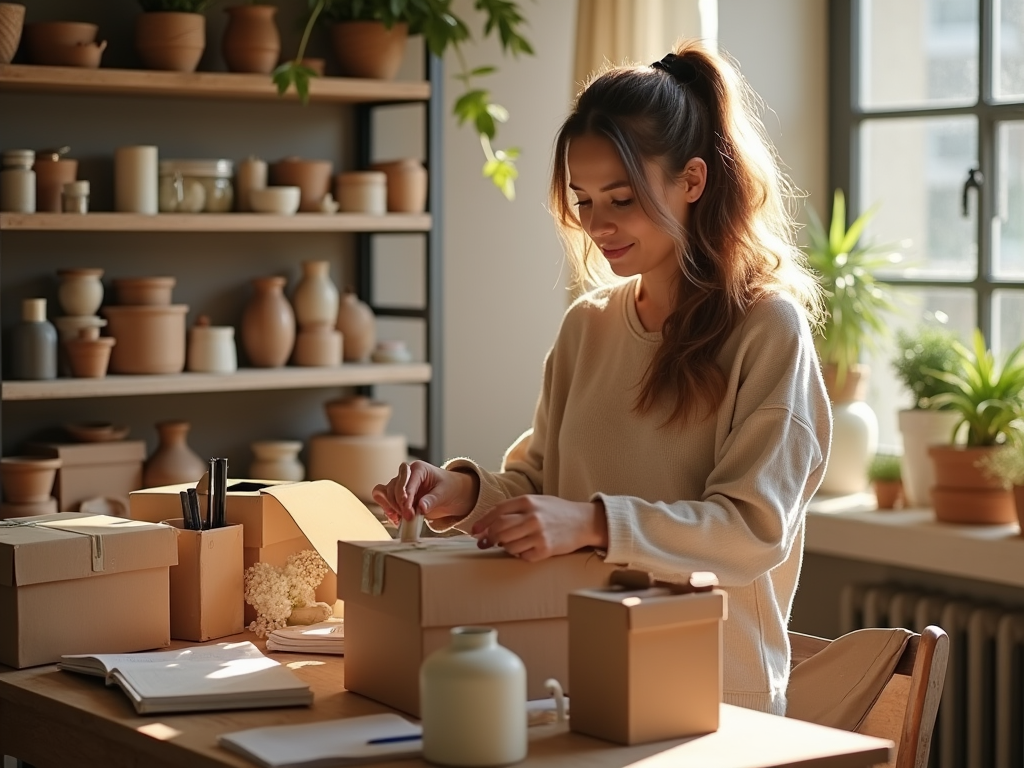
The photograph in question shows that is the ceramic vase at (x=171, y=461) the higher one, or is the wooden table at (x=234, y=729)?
the ceramic vase at (x=171, y=461)

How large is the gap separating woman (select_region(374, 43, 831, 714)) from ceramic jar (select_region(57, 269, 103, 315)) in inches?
58.0

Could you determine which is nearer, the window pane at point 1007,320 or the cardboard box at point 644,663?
the cardboard box at point 644,663

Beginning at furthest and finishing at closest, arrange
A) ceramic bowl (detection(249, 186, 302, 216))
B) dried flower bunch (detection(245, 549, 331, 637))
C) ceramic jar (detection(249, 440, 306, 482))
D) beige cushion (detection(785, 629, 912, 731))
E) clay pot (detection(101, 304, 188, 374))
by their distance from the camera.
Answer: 1. ceramic jar (detection(249, 440, 306, 482))
2. ceramic bowl (detection(249, 186, 302, 216))
3. clay pot (detection(101, 304, 188, 374))
4. dried flower bunch (detection(245, 549, 331, 637))
5. beige cushion (detection(785, 629, 912, 731))

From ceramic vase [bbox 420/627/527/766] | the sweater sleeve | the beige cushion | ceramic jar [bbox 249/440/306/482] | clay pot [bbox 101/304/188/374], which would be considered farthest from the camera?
ceramic jar [bbox 249/440/306/482]

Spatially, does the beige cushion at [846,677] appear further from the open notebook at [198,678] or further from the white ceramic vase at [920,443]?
the white ceramic vase at [920,443]

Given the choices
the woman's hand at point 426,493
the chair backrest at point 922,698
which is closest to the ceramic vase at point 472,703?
the woman's hand at point 426,493

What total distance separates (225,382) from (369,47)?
0.88 meters

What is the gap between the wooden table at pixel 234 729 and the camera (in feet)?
4.91

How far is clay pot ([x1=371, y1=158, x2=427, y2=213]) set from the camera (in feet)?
12.0

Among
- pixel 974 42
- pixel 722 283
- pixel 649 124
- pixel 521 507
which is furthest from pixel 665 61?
pixel 974 42

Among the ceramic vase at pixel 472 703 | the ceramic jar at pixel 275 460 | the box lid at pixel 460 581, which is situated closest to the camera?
the ceramic vase at pixel 472 703

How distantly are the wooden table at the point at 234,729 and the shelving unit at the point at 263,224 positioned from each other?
1.50m

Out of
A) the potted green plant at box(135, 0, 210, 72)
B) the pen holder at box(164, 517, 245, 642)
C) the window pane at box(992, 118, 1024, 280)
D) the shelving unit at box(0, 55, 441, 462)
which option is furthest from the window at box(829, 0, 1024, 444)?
the pen holder at box(164, 517, 245, 642)

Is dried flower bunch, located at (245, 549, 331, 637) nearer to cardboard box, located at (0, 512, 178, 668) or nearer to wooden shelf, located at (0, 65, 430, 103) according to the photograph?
cardboard box, located at (0, 512, 178, 668)
